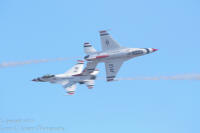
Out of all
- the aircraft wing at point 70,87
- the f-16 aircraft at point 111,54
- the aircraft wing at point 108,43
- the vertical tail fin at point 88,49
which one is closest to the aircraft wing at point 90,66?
the f-16 aircraft at point 111,54

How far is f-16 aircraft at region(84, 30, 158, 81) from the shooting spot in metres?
70.4

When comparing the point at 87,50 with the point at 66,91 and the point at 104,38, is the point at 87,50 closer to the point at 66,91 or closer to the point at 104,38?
the point at 104,38

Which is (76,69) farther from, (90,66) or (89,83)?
(90,66)

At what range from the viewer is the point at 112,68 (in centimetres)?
7219

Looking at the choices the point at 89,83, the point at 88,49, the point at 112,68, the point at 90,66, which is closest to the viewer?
the point at 112,68

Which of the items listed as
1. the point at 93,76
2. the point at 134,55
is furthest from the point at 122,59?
the point at 93,76

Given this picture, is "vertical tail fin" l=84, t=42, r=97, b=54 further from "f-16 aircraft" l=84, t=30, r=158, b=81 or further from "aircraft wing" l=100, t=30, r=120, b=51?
"aircraft wing" l=100, t=30, r=120, b=51

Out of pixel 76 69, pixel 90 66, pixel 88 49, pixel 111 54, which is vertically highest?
pixel 88 49

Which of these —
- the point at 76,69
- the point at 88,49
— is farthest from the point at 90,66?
the point at 76,69

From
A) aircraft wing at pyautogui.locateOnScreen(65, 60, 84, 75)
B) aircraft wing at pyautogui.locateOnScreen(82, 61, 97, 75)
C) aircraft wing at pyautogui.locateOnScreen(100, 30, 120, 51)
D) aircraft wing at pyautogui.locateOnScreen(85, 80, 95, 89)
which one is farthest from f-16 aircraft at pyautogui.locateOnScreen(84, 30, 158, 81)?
aircraft wing at pyautogui.locateOnScreen(65, 60, 84, 75)

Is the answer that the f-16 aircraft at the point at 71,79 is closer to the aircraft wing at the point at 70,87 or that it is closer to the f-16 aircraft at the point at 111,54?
the aircraft wing at the point at 70,87

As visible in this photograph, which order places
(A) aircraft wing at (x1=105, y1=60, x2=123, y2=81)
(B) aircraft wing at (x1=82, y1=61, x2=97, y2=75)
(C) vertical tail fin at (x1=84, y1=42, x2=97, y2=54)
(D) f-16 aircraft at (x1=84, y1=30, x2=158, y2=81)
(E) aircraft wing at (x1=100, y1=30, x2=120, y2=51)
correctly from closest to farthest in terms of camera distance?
(D) f-16 aircraft at (x1=84, y1=30, x2=158, y2=81)
(E) aircraft wing at (x1=100, y1=30, x2=120, y2=51)
(A) aircraft wing at (x1=105, y1=60, x2=123, y2=81)
(C) vertical tail fin at (x1=84, y1=42, x2=97, y2=54)
(B) aircraft wing at (x1=82, y1=61, x2=97, y2=75)

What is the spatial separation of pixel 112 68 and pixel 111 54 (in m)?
2.78

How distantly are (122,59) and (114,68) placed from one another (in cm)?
206
